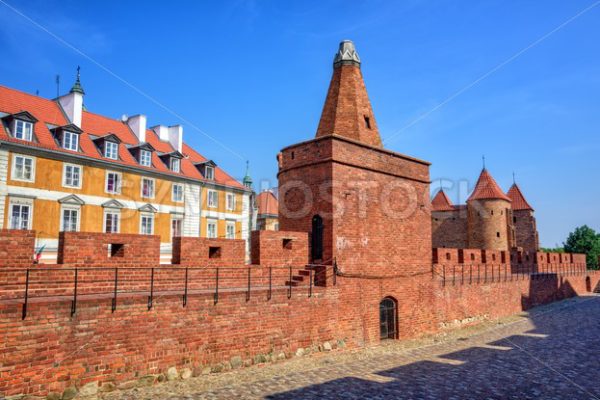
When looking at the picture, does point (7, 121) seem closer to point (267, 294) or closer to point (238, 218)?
point (238, 218)

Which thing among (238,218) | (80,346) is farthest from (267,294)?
(238,218)

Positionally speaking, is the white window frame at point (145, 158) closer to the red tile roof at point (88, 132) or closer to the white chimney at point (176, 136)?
the red tile roof at point (88, 132)

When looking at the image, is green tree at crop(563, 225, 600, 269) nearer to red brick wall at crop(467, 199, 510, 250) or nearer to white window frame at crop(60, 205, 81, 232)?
red brick wall at crop(467, 199, 510, 250)

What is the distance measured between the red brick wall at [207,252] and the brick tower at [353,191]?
2311 mm

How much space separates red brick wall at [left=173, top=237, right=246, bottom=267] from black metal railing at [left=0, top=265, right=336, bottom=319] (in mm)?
178

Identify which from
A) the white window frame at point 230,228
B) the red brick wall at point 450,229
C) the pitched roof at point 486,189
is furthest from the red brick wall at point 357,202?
the red brick wall at point 450,229

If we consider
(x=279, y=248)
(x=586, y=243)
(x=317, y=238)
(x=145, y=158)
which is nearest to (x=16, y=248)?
(x=279, y=248)

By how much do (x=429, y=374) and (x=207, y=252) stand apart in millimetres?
5594

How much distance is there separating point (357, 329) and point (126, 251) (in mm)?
6188

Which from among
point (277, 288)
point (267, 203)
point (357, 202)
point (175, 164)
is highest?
point (175, 164)

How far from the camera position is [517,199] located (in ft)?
131

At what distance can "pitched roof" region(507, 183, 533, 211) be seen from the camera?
3918 cm

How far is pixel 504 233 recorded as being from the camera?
33000 millimetres

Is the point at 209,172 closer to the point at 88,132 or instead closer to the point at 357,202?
the point at 88,132
